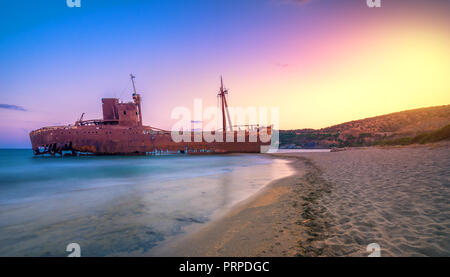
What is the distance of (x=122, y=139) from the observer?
29016 millimetres

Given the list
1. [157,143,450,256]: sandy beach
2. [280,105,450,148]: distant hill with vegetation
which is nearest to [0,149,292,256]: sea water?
[157,143,450,256]: sandy beach

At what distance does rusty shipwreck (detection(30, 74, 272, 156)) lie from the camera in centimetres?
2792

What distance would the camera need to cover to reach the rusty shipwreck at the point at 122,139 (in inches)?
1099

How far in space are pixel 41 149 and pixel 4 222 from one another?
1404 inches

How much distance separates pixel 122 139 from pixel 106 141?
235cm

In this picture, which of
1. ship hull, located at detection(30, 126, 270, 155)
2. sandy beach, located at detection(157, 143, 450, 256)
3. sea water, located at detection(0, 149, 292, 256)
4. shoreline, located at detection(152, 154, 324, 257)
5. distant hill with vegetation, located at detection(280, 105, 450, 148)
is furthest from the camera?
distant hill with vegetation, located at detection(280, 105, 450, 148)

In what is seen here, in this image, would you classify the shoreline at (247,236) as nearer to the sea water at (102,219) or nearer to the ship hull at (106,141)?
the sea water at (102,219)

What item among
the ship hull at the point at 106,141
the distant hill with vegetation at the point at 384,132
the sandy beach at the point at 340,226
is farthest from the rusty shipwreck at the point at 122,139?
the sandy beach at the point at 340,226

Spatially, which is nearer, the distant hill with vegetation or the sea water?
the sea water

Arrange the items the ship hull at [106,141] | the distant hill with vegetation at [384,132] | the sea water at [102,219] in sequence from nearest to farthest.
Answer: the sea water at [102,219] → the ship hull at [106,141] → the distant hill with vegetation at [384,132]

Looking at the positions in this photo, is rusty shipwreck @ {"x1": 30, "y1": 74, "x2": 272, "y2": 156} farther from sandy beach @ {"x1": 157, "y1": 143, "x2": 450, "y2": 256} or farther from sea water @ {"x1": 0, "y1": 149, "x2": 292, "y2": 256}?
sandy beach @ {"x1": 157, "y1": 143, "x2": 450, "y2": 256}
